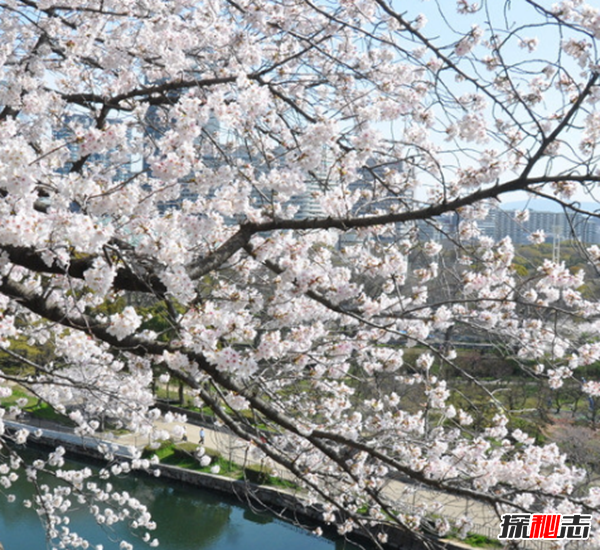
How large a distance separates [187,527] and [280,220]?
35.7 ft

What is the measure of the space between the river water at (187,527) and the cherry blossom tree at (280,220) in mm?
7388

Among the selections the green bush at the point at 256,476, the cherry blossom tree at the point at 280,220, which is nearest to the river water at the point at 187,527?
the green bush at the point at 256,476

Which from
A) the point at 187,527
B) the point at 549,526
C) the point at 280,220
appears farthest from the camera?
the point at 187,527

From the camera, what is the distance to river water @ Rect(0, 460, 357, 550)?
11.2m

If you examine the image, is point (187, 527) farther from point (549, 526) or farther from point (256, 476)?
point (549, 526)

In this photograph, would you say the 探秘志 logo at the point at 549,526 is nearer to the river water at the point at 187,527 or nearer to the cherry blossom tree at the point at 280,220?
the cherry blossom tree at the point at 280,220

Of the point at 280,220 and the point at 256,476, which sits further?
the point at 256,476

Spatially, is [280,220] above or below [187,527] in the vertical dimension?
above

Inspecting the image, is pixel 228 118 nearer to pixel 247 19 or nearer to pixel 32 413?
pixel 247 19

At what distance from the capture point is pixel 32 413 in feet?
56.0

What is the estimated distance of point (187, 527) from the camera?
486 inches

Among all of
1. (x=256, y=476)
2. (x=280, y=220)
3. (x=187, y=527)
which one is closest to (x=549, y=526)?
(x=280, y=220)

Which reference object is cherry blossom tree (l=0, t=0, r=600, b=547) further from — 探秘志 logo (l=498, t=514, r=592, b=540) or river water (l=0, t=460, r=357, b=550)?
river water (l=0, t=460, r=357, b=550)

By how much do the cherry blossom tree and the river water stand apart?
24.2ft
